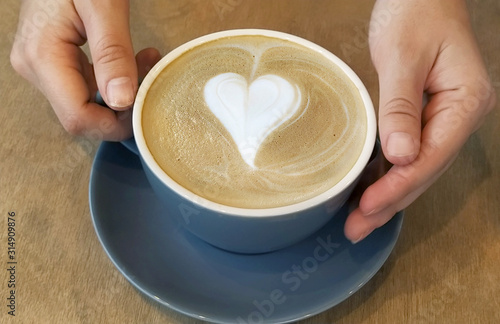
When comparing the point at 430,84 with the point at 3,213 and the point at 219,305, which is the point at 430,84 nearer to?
the point at 219,305

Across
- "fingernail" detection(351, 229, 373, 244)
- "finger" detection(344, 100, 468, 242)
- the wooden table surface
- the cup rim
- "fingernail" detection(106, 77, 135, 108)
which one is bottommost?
the wooden table surface

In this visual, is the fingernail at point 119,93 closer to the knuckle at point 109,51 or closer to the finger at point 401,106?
the knuckle at point 109,51

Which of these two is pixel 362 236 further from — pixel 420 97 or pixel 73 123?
pixel 73 123

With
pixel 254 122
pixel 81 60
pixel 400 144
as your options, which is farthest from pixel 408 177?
pixel 81 60

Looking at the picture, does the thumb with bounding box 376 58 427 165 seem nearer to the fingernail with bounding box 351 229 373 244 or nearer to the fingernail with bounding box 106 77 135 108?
the fingernail with bounding box 351 229 373 244

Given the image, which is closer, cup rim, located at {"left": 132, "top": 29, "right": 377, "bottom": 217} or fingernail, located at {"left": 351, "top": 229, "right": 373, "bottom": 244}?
cup rim, located at {"left": 132, "top": 29, "right": 377, "bottom": 217}

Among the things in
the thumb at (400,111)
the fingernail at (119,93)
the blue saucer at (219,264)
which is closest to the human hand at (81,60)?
the fingernail at (119,93)

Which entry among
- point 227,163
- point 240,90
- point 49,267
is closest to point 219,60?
point 240,90

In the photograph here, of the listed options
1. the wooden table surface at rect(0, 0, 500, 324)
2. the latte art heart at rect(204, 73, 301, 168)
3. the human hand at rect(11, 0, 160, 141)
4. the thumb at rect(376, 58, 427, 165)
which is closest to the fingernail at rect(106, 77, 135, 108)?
the human hand at rect(11, 0, 160, 141)
